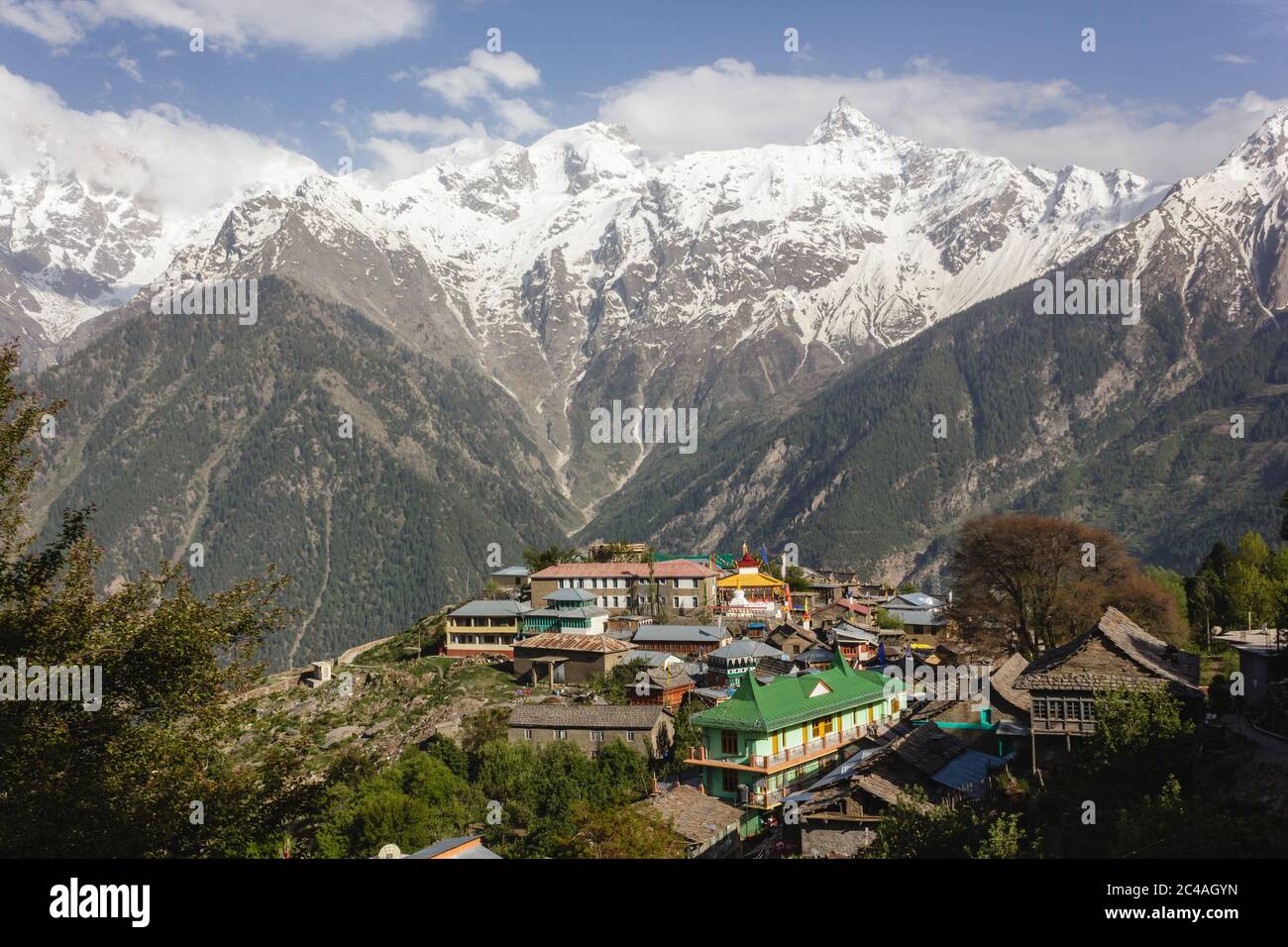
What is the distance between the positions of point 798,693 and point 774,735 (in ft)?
15.1

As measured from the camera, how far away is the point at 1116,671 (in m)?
39.0

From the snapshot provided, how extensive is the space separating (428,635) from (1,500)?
8936 centimetres

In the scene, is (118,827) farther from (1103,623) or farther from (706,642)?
(706,642)

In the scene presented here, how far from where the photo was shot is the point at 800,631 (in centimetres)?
8888

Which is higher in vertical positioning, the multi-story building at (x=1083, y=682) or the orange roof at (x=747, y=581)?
the multi-story building at (x=1083, y=682)

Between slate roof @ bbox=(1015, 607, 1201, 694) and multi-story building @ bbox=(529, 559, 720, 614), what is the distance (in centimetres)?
6294

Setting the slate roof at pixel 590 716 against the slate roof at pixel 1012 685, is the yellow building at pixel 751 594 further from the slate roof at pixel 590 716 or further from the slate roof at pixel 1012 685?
the slate roof at pixel 1012 685

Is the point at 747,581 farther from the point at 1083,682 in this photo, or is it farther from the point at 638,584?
the point at 1083,682

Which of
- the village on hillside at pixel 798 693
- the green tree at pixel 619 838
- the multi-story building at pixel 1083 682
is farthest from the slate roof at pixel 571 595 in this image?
the multi-story building at pixel 1083 682

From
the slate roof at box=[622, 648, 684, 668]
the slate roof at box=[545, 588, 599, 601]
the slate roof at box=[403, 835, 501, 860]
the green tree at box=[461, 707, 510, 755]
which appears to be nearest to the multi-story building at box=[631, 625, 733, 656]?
the slate roof at box=[622, 648, 684, 668]

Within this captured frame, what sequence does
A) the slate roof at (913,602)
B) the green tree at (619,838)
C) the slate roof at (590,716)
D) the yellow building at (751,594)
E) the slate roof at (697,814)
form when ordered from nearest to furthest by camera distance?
the green tree at (619,838)
the slate roof at (697,814)
the slate roof at (590,716)
the yellow building at (751,594)
the slate roof at (913,602)

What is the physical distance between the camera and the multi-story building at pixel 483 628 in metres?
96.1

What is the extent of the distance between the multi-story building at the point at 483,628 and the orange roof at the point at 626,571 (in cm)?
1074
